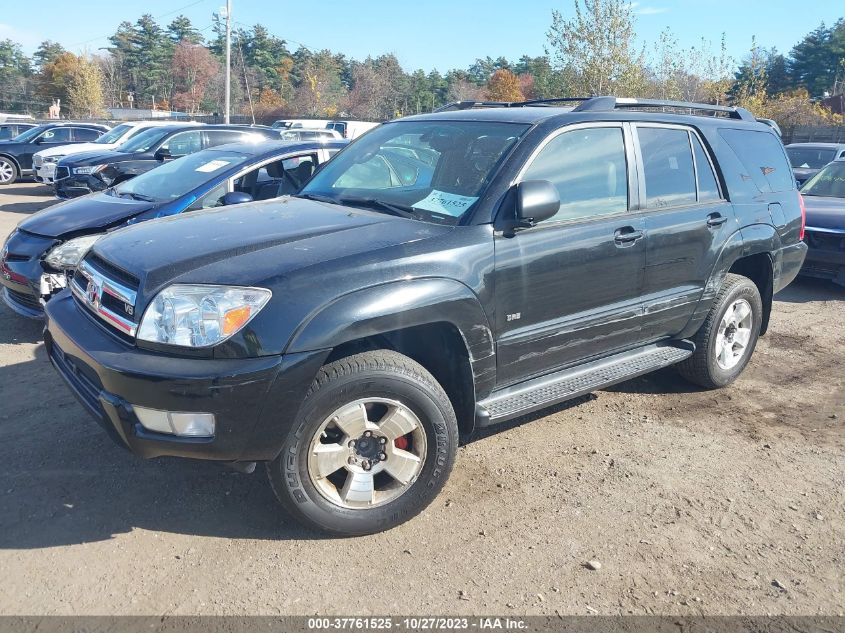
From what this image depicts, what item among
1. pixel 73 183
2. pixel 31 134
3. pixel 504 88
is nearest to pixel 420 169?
pixel 73 183

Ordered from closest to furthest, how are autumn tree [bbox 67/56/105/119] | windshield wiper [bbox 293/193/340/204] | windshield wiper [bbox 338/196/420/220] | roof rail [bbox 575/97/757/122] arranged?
windshield wiper [bbox 338/196/420/220], windshield wiper [bbox 293/193/340/204], roof rail [bbox 575/97/757/122], autumn tree [bbox 67/56/105/119]

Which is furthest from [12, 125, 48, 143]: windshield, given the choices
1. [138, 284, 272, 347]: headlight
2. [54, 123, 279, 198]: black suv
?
[138, 284, 272, 347]: headlight

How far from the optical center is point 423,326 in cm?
329

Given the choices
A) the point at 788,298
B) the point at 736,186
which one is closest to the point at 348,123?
the point at 788,298

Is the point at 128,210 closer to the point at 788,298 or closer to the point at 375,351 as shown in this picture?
the point at 375,351

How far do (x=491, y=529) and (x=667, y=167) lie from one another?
8.49ft

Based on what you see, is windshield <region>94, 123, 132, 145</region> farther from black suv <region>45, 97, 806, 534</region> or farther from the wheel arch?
the wheel arch

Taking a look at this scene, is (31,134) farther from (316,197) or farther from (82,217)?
(316,197)

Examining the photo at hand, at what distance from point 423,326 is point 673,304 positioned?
77.7 inches

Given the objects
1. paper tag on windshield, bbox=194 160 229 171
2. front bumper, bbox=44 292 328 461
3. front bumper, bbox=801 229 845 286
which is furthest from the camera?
front bumper, bbox=801 229 845 286

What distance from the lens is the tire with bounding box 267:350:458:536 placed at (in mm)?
3004

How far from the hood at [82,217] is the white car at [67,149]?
32.2 feet

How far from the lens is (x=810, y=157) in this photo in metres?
14.1

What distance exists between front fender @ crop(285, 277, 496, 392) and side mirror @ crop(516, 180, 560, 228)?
1.56 ft
